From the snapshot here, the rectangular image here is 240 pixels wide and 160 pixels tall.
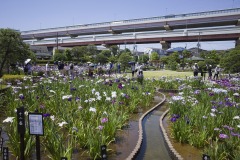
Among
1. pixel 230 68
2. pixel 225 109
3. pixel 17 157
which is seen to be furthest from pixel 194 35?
pixel 17 157

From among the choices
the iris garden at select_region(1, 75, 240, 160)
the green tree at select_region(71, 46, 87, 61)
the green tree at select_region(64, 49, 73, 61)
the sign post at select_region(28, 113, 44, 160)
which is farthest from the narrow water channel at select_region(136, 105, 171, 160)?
the green tree at select_region(71, 46, 87, 61)

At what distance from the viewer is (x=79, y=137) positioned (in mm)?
4438

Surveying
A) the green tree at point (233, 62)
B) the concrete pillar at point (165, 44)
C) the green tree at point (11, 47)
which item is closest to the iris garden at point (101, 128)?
the green tree at point (11, 47)

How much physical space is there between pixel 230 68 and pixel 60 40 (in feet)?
212

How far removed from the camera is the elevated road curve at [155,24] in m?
53.0

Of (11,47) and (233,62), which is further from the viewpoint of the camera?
(233,62)

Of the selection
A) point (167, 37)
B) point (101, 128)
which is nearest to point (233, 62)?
point (101, 128)

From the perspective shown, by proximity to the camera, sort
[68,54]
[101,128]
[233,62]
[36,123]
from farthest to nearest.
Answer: [68,54] → [233,62] → [101,128] → [36,123]

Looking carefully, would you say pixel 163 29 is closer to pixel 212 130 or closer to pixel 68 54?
pixel 68 54

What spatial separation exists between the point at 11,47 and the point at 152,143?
11380 mm

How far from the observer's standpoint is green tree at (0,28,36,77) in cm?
1327

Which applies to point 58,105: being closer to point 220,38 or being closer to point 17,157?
point 17,157

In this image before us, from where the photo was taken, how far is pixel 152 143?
538 cm

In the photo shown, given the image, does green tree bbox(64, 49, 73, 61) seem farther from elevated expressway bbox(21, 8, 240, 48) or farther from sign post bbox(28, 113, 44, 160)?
sign post bbox(28, 113, 44, 160)
